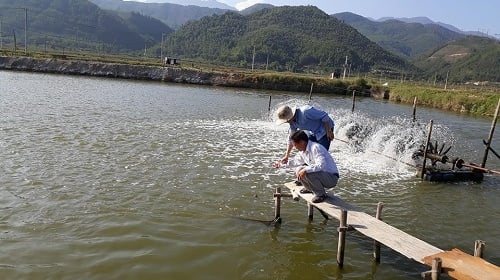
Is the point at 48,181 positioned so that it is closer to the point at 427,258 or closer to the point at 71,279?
the point at 71,279

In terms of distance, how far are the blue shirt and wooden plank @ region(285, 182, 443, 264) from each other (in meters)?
1.52

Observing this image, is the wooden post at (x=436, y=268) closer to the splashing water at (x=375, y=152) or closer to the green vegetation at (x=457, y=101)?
the splashing water at (x=375, y=152)

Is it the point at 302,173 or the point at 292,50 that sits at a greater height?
the point at 292,50

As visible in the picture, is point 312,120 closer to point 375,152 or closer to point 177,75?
point 375,152

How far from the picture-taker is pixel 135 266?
754 centimetres

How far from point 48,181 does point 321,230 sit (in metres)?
7.27

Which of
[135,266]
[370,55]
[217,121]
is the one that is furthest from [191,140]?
[370,55]

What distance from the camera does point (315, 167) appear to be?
846 cm

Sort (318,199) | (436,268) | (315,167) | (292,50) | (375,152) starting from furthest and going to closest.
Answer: (292,50), (375,152), (318,199), (315,167), (436,268)

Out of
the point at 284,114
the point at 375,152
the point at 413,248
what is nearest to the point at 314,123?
the point at 284,114

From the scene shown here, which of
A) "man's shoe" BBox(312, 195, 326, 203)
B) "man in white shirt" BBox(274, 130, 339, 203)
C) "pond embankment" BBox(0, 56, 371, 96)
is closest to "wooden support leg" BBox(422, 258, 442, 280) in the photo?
"man in white shirt" BBox(274, 130, 339, 203)

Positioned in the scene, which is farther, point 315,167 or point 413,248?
point 315,167

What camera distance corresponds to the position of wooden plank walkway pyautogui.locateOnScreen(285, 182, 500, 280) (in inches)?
241

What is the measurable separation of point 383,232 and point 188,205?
4.90 m
